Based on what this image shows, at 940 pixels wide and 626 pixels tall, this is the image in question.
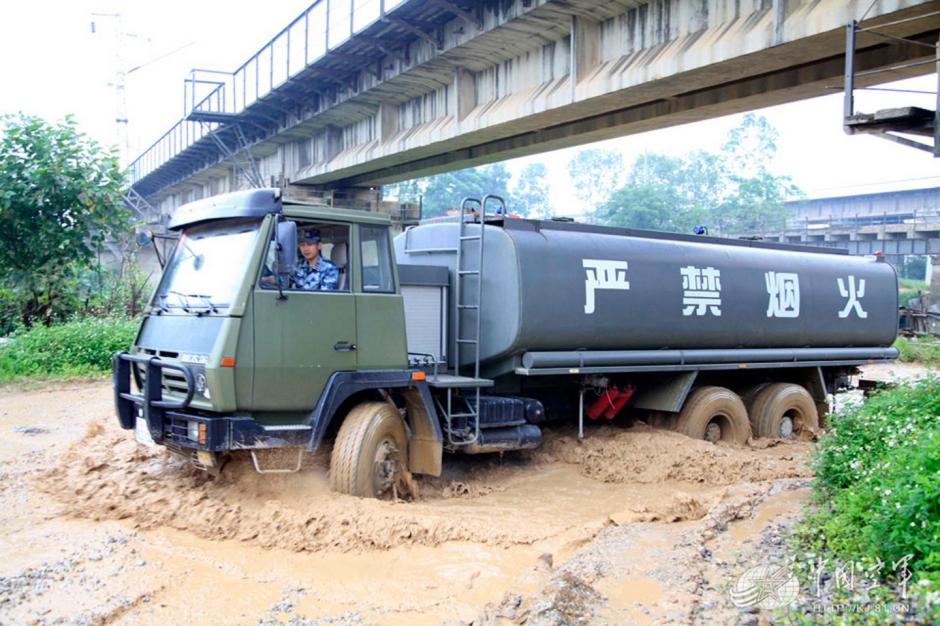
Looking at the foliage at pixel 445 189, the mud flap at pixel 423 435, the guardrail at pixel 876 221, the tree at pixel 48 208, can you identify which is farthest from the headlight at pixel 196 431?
the foliage at pixel 445 189

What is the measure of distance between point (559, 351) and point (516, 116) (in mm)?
6013

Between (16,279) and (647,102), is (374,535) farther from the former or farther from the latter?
(16,279)

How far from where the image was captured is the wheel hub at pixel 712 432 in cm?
1011

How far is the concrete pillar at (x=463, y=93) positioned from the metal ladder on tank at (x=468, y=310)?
260 inches

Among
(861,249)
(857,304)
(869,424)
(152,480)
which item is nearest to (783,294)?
(857,304)

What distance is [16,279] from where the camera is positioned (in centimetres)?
1545

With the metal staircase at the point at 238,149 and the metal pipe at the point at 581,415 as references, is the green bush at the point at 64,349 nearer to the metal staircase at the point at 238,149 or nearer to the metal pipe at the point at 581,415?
the metal pipe at the point at 581,415

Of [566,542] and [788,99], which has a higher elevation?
[788,99]

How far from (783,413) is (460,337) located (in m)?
5.32

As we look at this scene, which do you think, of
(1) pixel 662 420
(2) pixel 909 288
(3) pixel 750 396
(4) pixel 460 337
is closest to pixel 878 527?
(4) pixel 460 337

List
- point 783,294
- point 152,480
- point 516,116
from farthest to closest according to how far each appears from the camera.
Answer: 1. point 516,116
2. point 783,294
3. point 152,480

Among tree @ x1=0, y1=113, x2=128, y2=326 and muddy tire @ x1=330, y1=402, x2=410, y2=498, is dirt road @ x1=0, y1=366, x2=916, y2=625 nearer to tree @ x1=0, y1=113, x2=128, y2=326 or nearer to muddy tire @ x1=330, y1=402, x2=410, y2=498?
muddy tire @ x1=330, y1=402, x2=410, y2=498

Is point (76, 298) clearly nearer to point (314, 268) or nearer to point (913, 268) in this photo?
point (314, 268)

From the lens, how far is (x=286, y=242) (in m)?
6.14
